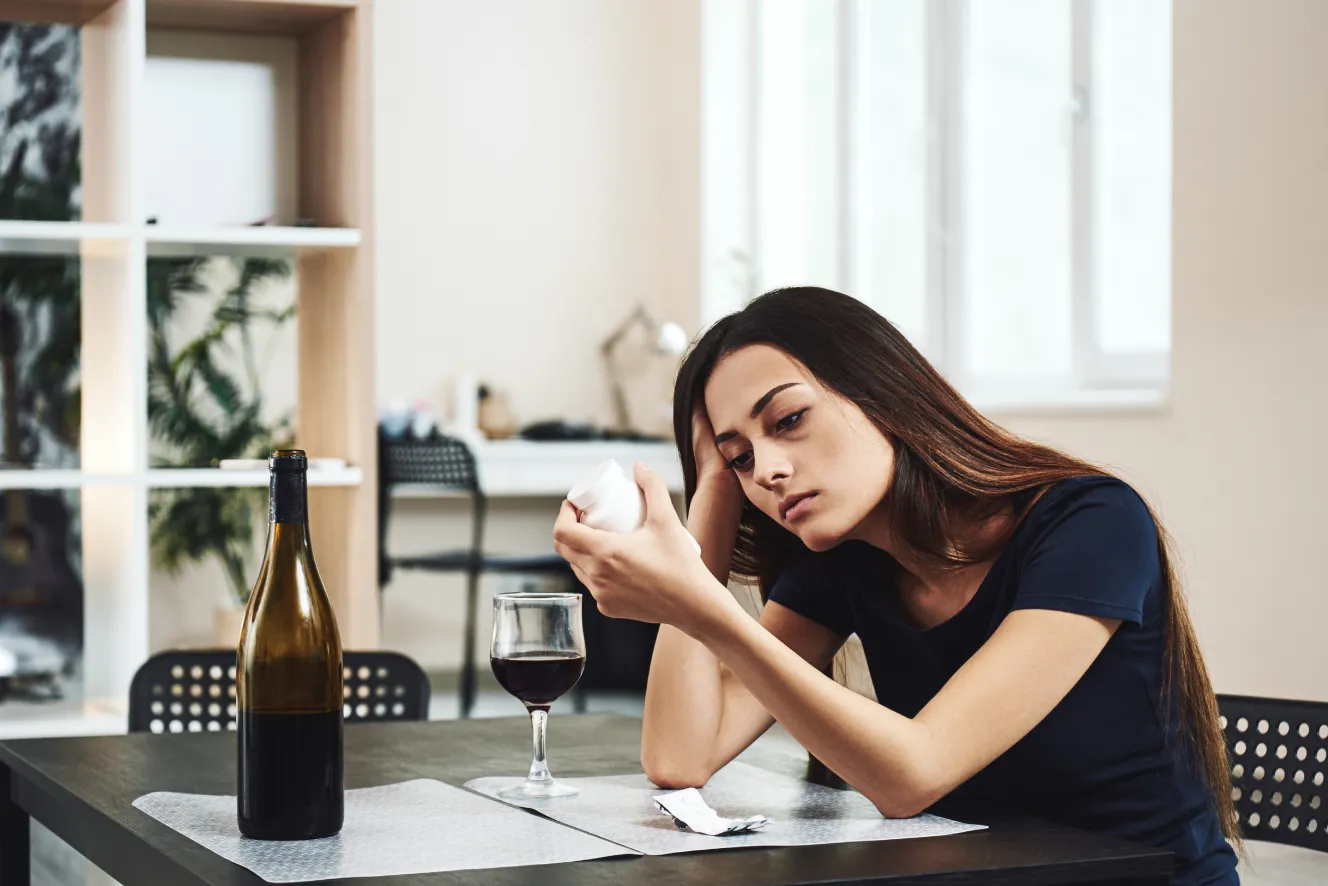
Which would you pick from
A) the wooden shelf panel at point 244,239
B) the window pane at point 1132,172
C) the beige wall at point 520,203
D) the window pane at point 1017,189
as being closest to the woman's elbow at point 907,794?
the wooden shelf panel at point 244,239

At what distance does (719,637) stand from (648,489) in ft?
0.41

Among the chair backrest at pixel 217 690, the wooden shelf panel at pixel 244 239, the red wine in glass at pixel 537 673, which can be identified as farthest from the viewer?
the wooden shelf panel at pixel 244 239

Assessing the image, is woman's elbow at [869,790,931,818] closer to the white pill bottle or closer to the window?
the white pill bottle

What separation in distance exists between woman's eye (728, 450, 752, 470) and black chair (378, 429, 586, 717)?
335 centimetres

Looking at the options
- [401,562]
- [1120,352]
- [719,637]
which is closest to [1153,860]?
[719,637]

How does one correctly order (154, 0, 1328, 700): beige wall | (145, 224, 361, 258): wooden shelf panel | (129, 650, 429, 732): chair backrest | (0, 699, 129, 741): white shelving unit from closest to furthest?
1. (129, 650, 429, 732): chair backrest
2. (0, 699, 129, 741): white shelving unit
3. (145, 224, 361, 258): wooden shelf panel
4. (154, 0, 1328, 700): beige wall

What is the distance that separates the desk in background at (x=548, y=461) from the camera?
538 centimetres

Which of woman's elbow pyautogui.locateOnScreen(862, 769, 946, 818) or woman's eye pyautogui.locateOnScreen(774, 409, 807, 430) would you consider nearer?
woman's elbow pyautogui.locateOnScreen(862, 769, 946, 818)

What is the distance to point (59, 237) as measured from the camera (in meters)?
2.92

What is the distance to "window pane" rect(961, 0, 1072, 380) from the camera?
171 inches

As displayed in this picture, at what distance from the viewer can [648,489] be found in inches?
48.3

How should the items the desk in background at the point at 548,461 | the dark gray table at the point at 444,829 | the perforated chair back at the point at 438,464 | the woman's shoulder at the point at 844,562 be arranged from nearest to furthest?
the dark gray table at the point at 444,829, the woman's shoulder at the point at 844,562, the perforated chair back at the point at 438,464, the desk in background at the point at 548,461

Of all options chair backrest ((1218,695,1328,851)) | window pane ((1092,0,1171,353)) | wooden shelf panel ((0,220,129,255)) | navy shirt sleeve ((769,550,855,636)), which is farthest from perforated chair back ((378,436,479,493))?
chair backrest ((1218,695,1328,851))

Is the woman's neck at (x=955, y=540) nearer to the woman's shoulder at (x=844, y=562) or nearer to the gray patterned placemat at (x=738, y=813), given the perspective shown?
the woman's shoulder at (x=844, y=562)
